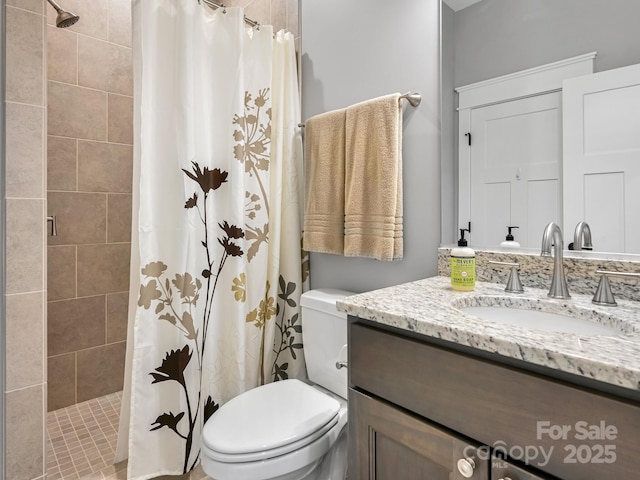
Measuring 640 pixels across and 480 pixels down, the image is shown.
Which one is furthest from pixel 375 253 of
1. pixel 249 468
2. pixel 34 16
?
pixel 34 16

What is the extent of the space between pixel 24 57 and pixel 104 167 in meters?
0.85

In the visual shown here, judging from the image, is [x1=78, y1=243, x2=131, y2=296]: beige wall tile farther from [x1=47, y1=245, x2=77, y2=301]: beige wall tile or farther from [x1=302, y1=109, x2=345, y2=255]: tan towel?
[x1=302, y1=109, x2=345, y2=255]: tan towel

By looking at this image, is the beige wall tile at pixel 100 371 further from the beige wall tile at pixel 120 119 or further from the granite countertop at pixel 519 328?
the granite countertop at pixel 519 328

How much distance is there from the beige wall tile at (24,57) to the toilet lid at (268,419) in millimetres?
1295

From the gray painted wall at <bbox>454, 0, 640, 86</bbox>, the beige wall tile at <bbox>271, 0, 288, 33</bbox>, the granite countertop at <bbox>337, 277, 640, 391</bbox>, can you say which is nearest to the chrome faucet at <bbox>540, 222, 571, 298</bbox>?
the granite countertop at <bbox>337, 277, 640, 391</bbox>

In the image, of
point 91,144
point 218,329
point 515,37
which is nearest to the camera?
point 515,37

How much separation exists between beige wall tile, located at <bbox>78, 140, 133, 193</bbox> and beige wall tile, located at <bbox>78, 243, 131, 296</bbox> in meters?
0.34

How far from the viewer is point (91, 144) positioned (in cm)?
197

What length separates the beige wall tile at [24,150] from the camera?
121cm

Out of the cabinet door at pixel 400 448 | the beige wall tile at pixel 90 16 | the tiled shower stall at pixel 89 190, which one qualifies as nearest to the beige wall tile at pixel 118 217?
the tiled shower stall at pixel 89 190

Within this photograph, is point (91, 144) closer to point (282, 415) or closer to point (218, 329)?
point (218, 329)

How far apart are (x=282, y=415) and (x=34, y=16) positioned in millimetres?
1634

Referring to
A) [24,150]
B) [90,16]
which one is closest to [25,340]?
[24,150]

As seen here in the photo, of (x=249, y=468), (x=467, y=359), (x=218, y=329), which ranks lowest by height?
(x=249, y=468)
